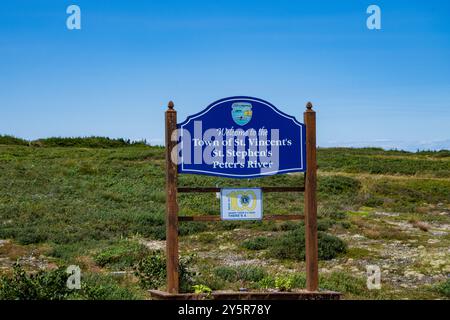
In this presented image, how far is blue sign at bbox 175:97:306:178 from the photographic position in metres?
10.4

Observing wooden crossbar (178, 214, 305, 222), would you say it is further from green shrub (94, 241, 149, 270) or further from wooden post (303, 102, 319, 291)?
green shrub (94, 241, 149, 270)

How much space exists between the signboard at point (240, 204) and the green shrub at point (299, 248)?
640 centimetres

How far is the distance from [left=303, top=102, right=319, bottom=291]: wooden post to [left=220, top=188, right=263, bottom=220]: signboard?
2.84ft

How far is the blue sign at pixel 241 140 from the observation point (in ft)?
34.0

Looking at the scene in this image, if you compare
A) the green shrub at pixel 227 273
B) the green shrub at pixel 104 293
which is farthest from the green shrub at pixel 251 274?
the green shrub at pixel 104 293

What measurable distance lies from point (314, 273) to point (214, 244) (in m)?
8.52

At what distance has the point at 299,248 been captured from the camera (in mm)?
17094

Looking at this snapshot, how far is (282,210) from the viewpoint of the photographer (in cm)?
2511

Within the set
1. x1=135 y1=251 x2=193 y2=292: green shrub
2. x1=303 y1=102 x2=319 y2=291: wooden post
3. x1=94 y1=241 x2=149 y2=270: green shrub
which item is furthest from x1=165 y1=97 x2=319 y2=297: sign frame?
x1=94 y1=241 x2=149 y2=270: green shrub

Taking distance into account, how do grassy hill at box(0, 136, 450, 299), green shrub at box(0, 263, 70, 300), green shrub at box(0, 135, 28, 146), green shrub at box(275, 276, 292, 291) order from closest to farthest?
green shrub at box(0, 263, 70, 300) → green shrub at box(275, 276, 292, 291) → grassy hill at box(0, 136, 450, 299) → green shrub at box(0, 135, 28, 146)

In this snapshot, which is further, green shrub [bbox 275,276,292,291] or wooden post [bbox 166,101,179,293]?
green shrub [bbox 275,276,292,291]

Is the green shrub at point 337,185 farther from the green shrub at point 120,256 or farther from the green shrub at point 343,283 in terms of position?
the green shrub at point 343,283
